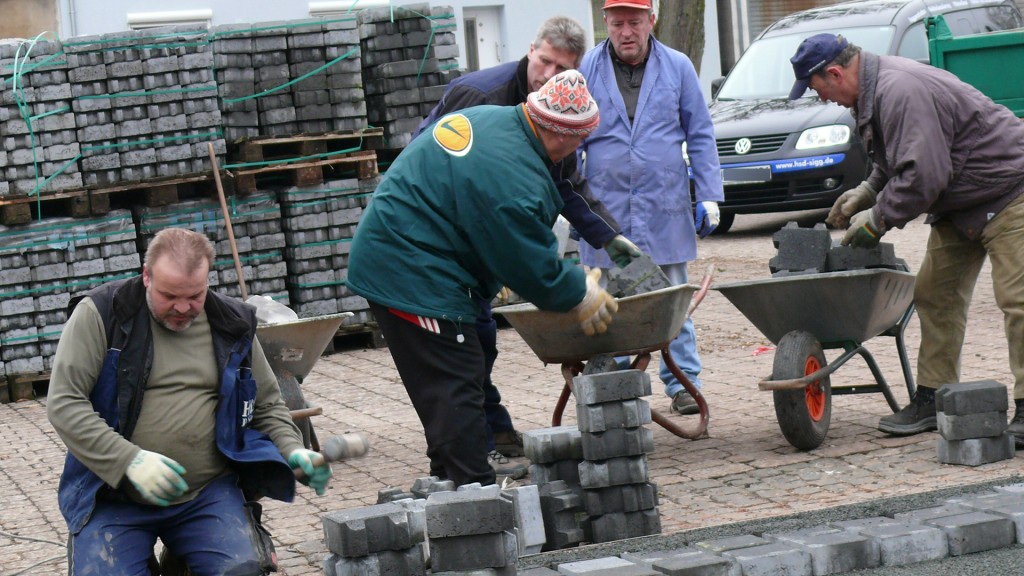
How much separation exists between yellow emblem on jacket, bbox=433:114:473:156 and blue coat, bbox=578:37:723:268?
79.6 inches

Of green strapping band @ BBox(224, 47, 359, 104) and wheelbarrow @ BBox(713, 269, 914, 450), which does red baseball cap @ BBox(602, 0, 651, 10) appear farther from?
green strapping band @ BBox(224, 47, 359, 104)

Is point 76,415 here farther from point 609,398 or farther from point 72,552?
point 609,398

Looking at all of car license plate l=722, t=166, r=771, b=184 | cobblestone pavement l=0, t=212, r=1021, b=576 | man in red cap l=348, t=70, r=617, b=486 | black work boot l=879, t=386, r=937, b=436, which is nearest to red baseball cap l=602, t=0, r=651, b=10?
man in red cap l=348, t=70, r=617, b=486

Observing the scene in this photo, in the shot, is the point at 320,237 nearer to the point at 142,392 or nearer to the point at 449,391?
the point at 449,391

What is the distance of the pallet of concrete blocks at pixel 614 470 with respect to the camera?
4.97 metres

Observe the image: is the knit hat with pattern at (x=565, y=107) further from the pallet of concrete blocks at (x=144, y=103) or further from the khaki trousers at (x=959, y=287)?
the pallet of concrete blocks at (x=144, y=103)

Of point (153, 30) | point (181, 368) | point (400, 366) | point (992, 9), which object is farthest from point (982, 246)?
point (992, 9)

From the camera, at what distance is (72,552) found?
165 inches

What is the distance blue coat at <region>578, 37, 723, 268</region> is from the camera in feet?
22.6

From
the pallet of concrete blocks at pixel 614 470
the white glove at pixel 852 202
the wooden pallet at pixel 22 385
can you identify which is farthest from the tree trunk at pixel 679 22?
the pallet of concrete blocks at pixel 614 470

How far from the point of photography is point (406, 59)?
32.2 feet

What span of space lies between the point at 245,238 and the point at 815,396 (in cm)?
449

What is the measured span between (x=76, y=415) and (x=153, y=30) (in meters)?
5.53

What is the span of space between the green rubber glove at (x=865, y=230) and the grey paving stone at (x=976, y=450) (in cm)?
88
